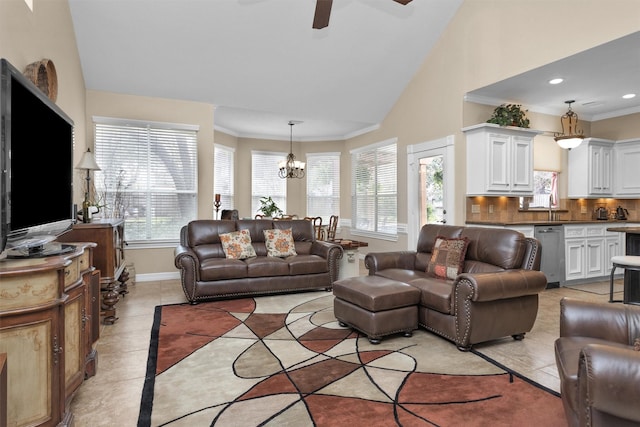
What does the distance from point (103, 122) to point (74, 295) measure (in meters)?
4.30

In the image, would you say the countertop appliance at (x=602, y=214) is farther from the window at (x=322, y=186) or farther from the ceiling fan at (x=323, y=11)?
the ceiling fan at (x=323, y=11)

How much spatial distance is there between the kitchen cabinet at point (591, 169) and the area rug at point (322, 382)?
16.0 feet

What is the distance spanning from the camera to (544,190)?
6.54 m

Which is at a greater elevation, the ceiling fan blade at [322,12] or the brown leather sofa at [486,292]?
the ceiling fan blade at [322,12]

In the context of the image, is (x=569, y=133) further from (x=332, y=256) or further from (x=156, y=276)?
(x=156, y=276)

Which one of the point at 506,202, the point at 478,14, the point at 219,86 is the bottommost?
the point at 506,202

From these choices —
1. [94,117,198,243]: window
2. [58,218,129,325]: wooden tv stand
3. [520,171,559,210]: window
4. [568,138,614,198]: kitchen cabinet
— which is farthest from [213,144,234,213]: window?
[568,138,614,198]: kitchen cabinet

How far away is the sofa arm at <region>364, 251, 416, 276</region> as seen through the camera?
13.6 ft

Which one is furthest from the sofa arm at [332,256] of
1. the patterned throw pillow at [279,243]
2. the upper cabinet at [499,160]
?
the upper cabinet at [499,160]

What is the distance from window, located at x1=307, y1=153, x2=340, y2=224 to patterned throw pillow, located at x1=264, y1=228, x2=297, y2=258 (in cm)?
399

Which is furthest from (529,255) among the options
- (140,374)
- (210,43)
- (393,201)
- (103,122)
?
(103,122)

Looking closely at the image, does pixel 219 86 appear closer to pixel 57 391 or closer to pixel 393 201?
pixel 393 201

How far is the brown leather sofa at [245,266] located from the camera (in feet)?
14.7

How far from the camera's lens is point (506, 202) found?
5887 millimetres
